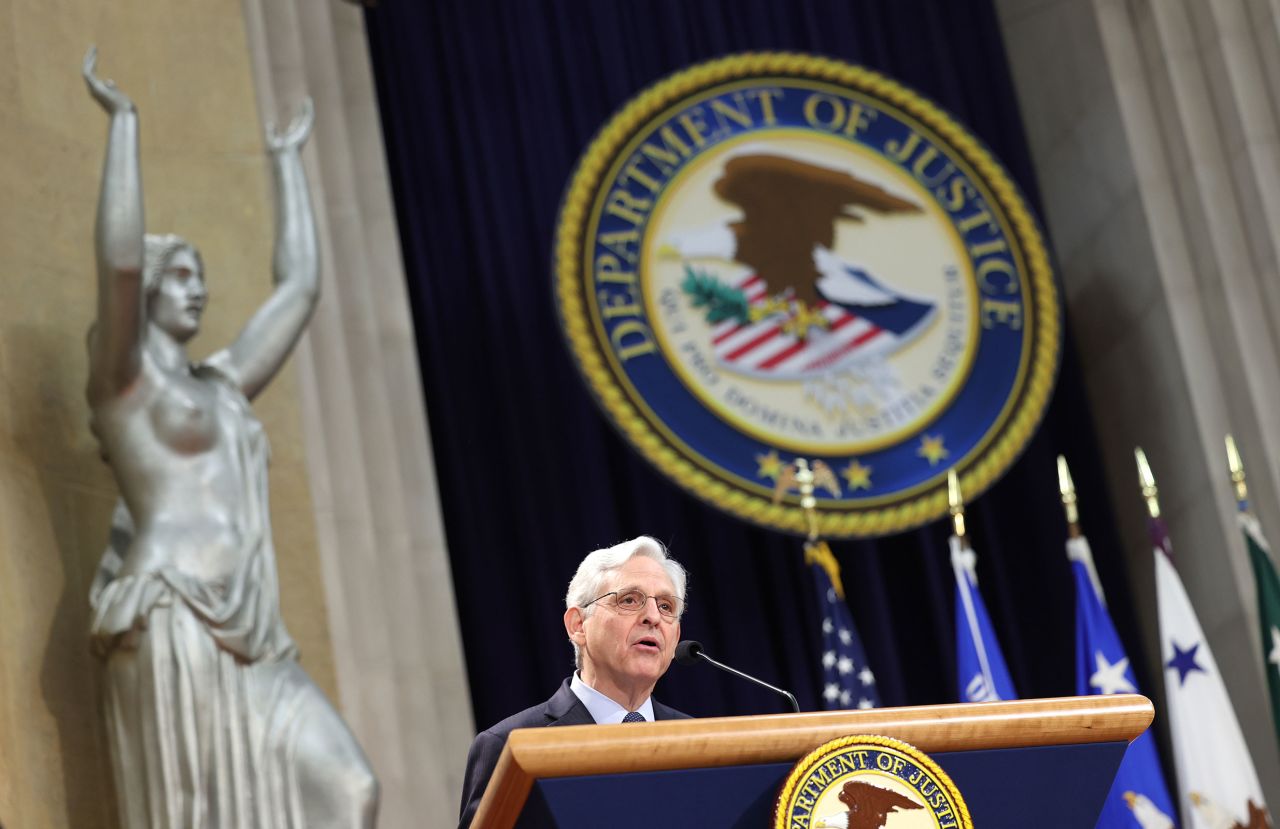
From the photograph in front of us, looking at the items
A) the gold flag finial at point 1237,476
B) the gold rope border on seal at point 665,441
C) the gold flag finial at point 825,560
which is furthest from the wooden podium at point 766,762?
the gold flag finial at point 1237,476

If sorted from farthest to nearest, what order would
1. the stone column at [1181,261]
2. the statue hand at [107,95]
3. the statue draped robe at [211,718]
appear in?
the stone column at [1181,261] < the statue hand at [107,95] < the statue draped robe at [211,718]

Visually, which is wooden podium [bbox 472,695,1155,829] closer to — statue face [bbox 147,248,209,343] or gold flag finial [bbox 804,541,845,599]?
statue face [bbox 147,248,209,343]

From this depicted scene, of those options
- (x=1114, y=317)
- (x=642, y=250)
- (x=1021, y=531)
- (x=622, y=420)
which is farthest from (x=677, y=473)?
(x=1114, y=317)

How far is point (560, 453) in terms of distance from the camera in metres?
7.26

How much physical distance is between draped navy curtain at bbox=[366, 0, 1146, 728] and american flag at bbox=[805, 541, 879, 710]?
0.98ft

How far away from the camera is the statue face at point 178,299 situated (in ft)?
16.8

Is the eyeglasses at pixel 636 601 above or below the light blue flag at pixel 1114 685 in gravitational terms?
above

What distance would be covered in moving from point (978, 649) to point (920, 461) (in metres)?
0.82

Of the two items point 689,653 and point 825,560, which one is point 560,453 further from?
point 689,653

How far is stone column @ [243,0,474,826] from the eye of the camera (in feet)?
20.2

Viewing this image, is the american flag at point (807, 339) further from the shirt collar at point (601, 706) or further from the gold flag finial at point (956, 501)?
the shirt collar at point (601, 706)

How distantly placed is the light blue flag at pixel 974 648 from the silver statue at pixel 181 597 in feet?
8.04

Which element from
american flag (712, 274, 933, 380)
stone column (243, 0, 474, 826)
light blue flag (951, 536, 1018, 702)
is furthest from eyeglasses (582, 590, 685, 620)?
american flag (712, 274, 933, 380)

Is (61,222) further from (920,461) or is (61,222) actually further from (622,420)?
(920,461)
